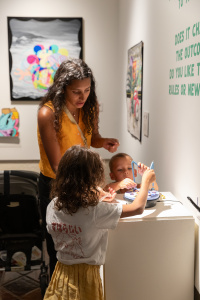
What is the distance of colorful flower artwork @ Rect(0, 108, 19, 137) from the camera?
4.75m

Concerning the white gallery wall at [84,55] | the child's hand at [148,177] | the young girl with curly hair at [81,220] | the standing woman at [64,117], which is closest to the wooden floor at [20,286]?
the standing woman at [64,117]

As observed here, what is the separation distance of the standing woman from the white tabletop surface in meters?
0.42

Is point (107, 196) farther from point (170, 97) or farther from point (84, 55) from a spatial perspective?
point (84, 55)

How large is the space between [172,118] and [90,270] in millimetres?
947

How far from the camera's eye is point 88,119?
2367mm

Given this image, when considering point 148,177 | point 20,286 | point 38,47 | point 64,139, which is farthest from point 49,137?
point 38,47

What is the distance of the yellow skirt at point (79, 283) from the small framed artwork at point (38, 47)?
327cm

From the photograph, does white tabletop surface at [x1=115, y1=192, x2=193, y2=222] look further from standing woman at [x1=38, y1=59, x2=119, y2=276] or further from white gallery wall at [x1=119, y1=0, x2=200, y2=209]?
standing woman at [x1=38, y1=59, x2=119, y2=276]

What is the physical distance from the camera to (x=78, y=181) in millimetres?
1639

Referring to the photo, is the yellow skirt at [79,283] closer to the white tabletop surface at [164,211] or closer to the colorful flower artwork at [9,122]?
the white tabletop surface at [164,211]

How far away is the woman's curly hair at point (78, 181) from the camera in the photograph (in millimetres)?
1619

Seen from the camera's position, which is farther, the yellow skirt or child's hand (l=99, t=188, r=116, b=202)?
child's hand (l=99, t=188, r=116, b=202)

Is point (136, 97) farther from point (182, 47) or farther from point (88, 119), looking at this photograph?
point (182, 47)

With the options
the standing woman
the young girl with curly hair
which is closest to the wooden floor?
the standing woman
